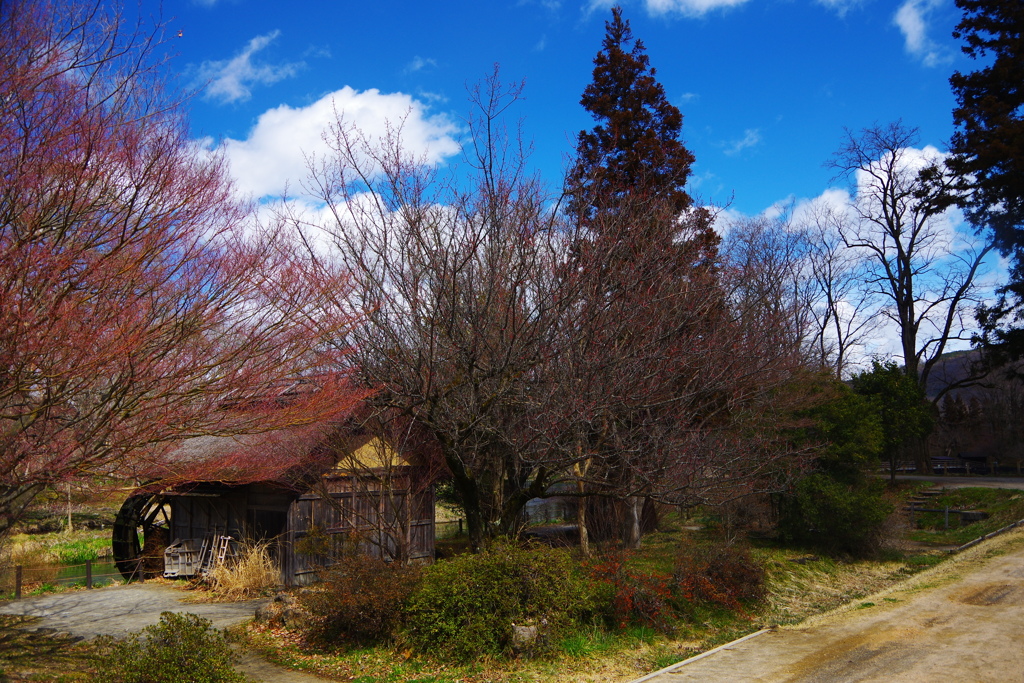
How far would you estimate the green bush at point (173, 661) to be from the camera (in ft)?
18.9

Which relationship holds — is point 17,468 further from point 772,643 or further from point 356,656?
point 772,643

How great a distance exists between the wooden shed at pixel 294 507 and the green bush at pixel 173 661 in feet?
6.71

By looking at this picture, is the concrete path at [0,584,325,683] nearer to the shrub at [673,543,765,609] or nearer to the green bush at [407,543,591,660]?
the green bush at [407,543,591,660]

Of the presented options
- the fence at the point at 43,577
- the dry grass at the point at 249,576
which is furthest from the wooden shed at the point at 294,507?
the fence at the point at 43,577

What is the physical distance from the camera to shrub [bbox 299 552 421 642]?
9117 mm

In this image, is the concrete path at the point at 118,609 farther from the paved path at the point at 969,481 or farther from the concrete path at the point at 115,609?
the paved path at the point at 969,481

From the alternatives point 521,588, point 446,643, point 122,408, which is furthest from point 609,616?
point 122,408

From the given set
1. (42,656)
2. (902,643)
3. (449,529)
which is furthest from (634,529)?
(42,656)

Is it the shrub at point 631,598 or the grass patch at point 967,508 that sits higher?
the shrub at point 631,598

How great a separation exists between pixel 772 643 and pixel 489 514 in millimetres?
4373

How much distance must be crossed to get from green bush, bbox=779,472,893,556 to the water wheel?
15877 mm

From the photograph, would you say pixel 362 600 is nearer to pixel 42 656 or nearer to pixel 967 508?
pixel 42 656

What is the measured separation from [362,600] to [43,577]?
11.8 meters

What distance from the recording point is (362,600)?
9141 mm
